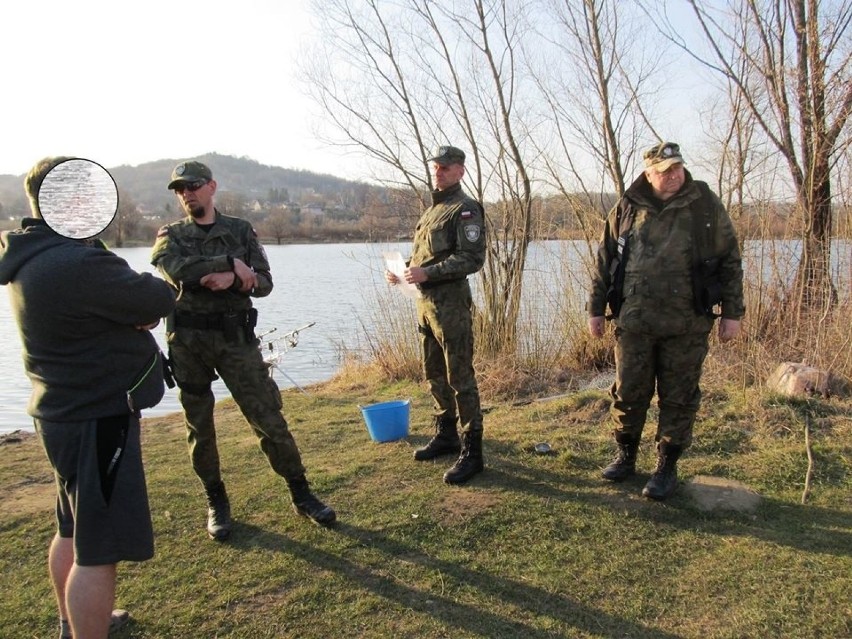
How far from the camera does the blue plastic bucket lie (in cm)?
427

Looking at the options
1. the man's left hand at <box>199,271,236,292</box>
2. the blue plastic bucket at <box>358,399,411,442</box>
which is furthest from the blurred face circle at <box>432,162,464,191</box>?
the blue plastic bucket at <box>358,399,411,442</box>

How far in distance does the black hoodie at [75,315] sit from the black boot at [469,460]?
198 cm

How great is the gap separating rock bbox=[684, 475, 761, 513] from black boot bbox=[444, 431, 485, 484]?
1.13 meters

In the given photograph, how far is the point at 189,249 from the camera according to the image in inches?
116

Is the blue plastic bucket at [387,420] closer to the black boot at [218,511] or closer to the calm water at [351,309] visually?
the black boot at [218,511]

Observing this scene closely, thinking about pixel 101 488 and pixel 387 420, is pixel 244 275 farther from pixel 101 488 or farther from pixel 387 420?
pixel 387 420

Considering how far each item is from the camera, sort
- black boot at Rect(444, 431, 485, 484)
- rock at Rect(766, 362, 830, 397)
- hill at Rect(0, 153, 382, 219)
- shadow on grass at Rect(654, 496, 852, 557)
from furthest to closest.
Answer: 1. hill at Rect(0, 153, 382, 219)
2. rock at Rect(766, 362, 830, 397)
3. black boot at Rect(444, 431, 485, 484)
4. shadow on grass at Rect(654, 496, 852, 557)

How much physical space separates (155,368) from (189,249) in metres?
0.93

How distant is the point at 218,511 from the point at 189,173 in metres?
1.68

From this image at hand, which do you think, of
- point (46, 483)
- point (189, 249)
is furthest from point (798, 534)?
point (46, 483)

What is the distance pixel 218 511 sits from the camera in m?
3.11

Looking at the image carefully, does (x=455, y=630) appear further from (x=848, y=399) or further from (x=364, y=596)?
(x=848, y=399)

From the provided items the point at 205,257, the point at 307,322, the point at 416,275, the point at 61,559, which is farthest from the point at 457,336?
the point at 307,322

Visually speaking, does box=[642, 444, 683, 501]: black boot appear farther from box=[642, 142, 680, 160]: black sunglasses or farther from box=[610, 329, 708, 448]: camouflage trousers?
box=[642, 142, 680, 160]: black sunglasses
